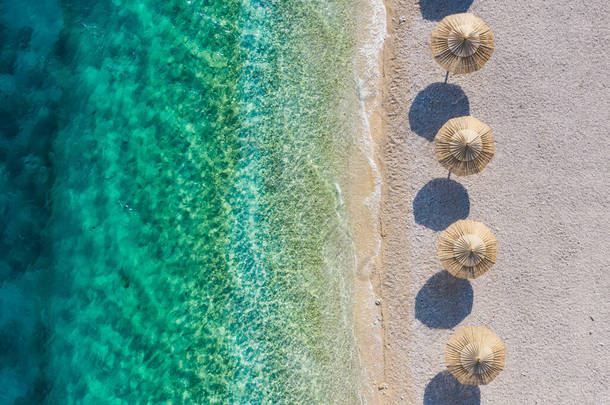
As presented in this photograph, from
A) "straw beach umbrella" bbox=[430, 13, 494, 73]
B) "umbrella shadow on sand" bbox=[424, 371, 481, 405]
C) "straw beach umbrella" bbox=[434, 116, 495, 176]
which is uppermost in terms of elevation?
"straw beach umbrella" bbox=[430, 13, 494, 73]

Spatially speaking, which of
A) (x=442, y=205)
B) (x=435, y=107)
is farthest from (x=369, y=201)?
(x=435, y=107)

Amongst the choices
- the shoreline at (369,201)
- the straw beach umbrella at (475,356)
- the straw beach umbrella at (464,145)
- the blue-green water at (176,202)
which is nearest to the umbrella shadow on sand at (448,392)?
the straw beach umbrella at (475,356)

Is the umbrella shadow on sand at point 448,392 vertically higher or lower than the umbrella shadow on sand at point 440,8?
lower

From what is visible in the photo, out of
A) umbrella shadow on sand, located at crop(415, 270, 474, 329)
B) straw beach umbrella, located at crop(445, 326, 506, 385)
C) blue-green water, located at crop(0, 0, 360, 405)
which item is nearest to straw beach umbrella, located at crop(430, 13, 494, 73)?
blue-green water, located at crop(0, 0, 360, 405)

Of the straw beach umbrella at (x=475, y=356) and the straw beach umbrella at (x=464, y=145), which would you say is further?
the straw beach umbrella at (x=464, y=145)

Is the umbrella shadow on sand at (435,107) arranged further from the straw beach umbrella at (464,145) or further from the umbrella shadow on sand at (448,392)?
the umbrella shadow on sand at (448,392)

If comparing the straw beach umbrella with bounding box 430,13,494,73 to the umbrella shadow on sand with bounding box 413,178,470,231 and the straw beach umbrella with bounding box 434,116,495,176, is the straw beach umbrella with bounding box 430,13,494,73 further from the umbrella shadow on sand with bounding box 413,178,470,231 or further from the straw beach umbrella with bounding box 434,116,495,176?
the umbrella shadow on sand with bounding box 413,178,470,231
